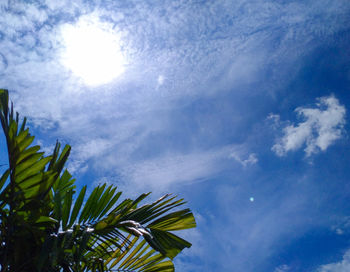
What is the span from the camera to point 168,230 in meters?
→ 2.29

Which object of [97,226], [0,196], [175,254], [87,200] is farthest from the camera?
[175,254]

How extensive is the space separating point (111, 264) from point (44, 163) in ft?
4.17

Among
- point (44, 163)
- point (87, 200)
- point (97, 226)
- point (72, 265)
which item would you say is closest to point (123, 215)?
point (97, 226)

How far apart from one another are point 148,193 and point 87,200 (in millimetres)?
511

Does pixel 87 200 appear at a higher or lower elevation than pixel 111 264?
higher

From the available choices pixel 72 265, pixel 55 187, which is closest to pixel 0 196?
pixel 55 187

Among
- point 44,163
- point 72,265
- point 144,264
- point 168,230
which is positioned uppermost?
point 44,163

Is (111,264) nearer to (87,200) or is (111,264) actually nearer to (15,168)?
(87,200)

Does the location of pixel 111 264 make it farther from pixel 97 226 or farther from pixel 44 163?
pixel 44 163

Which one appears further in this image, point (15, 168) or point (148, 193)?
point (148, 193)

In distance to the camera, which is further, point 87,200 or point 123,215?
point 87,200

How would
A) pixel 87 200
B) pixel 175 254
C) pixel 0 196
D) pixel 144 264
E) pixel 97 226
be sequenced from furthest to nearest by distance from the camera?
pixel 144 264 → pixel 175 254 → pixel 87 200 → pixel 0 196 → pixel 97 226

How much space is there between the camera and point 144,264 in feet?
8.69

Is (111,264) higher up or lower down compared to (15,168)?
lower down
